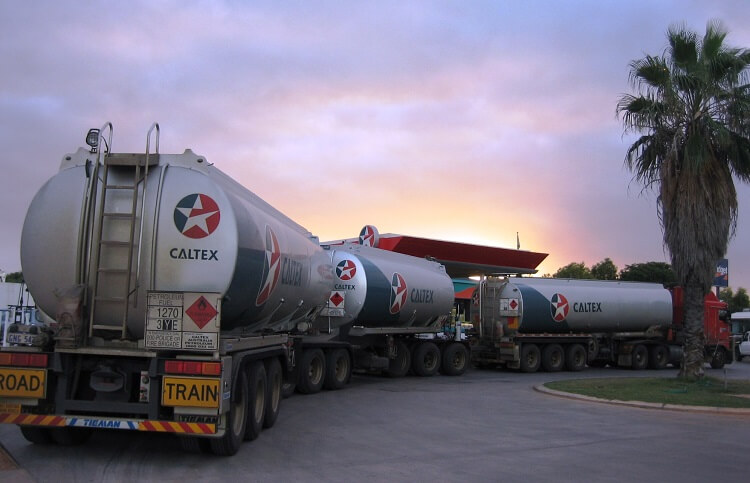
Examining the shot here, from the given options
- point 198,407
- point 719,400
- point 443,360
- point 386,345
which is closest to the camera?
point 198,407

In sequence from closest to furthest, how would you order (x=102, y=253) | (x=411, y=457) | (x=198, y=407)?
(x=198, y=407) < (x=102, y=253) < (x=411, y=457)

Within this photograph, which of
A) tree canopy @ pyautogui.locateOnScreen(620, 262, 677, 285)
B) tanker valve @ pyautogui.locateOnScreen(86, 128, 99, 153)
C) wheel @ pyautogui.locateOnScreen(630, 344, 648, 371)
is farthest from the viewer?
tree canopy @ pyautogui.locateOnScreen(620, 262, 677, 285)

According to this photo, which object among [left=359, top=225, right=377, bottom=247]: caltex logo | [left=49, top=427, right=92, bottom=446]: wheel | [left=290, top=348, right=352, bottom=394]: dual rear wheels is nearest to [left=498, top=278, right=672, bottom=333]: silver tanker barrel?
[left=359, top=225, right=377, bottom=247]: caltex logo

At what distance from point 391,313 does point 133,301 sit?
12.4m

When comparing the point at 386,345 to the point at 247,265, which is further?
the point at 386,345

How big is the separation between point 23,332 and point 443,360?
1645cm

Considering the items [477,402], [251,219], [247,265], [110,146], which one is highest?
[110,146]

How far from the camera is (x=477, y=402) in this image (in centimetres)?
1558

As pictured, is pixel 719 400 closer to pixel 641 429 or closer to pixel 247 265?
pixel 641 429

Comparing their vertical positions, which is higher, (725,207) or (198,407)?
(725,207)

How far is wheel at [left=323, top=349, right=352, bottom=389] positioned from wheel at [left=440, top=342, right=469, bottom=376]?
5.85m

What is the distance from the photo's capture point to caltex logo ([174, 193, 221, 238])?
334 inches

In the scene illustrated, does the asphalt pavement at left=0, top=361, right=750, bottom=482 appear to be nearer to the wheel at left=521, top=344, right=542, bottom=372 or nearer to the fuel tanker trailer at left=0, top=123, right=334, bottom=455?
the fuel tanker trailer at left=0, top=123, right=334, bottom=455

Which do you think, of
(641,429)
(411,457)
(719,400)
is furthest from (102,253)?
(719,400)
